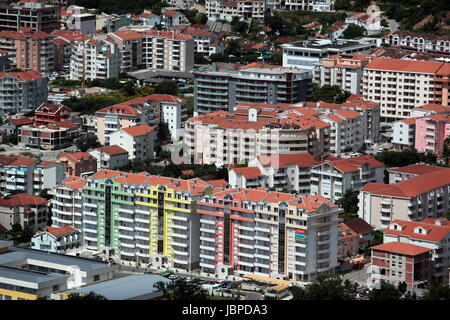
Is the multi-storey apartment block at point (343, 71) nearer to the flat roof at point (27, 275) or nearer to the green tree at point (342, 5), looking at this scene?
the green tree at point (342, 5)

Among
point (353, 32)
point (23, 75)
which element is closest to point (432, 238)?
point (23, 75)

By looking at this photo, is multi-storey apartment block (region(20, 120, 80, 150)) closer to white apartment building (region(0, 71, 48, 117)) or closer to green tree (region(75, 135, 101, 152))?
green tree (region(75, 135, 101, 152))

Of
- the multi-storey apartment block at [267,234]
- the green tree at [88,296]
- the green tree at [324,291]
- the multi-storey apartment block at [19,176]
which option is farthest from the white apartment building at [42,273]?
the multi-storey apartment block at [19,176]

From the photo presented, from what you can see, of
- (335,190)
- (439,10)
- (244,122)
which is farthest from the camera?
(439,10)

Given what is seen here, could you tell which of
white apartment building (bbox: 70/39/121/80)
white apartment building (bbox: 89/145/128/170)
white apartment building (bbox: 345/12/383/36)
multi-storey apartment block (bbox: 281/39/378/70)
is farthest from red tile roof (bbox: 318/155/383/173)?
white apartment building (bbox: 345/12/383/36)

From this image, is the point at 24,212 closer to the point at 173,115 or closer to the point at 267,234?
the point at 267,234

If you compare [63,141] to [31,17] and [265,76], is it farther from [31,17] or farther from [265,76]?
[31,17]

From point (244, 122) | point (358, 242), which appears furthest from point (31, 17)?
point (358, 242)
